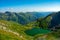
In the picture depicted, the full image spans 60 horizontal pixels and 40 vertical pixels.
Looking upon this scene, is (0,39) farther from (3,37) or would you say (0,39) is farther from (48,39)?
(48,39)

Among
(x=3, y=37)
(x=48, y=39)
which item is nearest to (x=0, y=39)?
(x=3, y=37)

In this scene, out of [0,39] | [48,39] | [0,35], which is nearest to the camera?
[0,39]

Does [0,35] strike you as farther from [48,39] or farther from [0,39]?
[48,39]

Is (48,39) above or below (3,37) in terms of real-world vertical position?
below

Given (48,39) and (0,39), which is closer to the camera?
(0,39)

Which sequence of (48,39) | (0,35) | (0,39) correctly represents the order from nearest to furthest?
(0,39) < (0,35) < (48,39)

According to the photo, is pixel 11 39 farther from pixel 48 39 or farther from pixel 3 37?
pixel 48 39

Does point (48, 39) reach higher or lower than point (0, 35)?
lower

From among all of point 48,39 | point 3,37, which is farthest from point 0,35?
point 48,39
